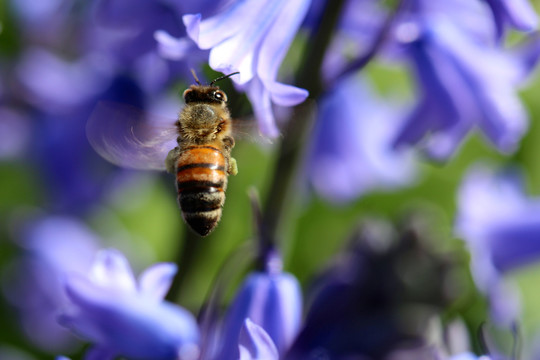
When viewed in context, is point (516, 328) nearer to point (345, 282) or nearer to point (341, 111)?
point (345, 282)

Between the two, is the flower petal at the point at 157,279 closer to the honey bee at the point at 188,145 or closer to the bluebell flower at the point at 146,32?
the honey bee at the point at 188,145

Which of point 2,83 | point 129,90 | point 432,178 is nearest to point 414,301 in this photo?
point 129,90

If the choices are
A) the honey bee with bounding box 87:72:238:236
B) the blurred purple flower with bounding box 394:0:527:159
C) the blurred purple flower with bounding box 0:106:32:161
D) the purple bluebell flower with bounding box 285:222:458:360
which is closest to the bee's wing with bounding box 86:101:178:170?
the honey bee with bounding box 87:72:238:236

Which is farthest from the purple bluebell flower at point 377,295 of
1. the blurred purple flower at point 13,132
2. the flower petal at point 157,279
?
the blurred purple flower at point 13,132

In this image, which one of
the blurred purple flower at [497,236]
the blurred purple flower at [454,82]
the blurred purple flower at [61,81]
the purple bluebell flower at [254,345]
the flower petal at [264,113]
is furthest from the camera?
the blurred purple flower at [61,81]

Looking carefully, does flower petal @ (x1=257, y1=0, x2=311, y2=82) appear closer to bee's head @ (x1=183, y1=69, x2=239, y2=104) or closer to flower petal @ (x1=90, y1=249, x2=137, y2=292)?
bee's head @ (x1=183, y1=69, x2=239, y2=104)

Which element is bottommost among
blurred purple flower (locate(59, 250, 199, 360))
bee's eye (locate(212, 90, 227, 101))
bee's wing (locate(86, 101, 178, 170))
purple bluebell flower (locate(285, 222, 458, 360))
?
purple bluebell flower (locate(285, 222, 458, 360))

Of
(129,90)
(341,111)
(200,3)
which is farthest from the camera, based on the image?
(341,111)
